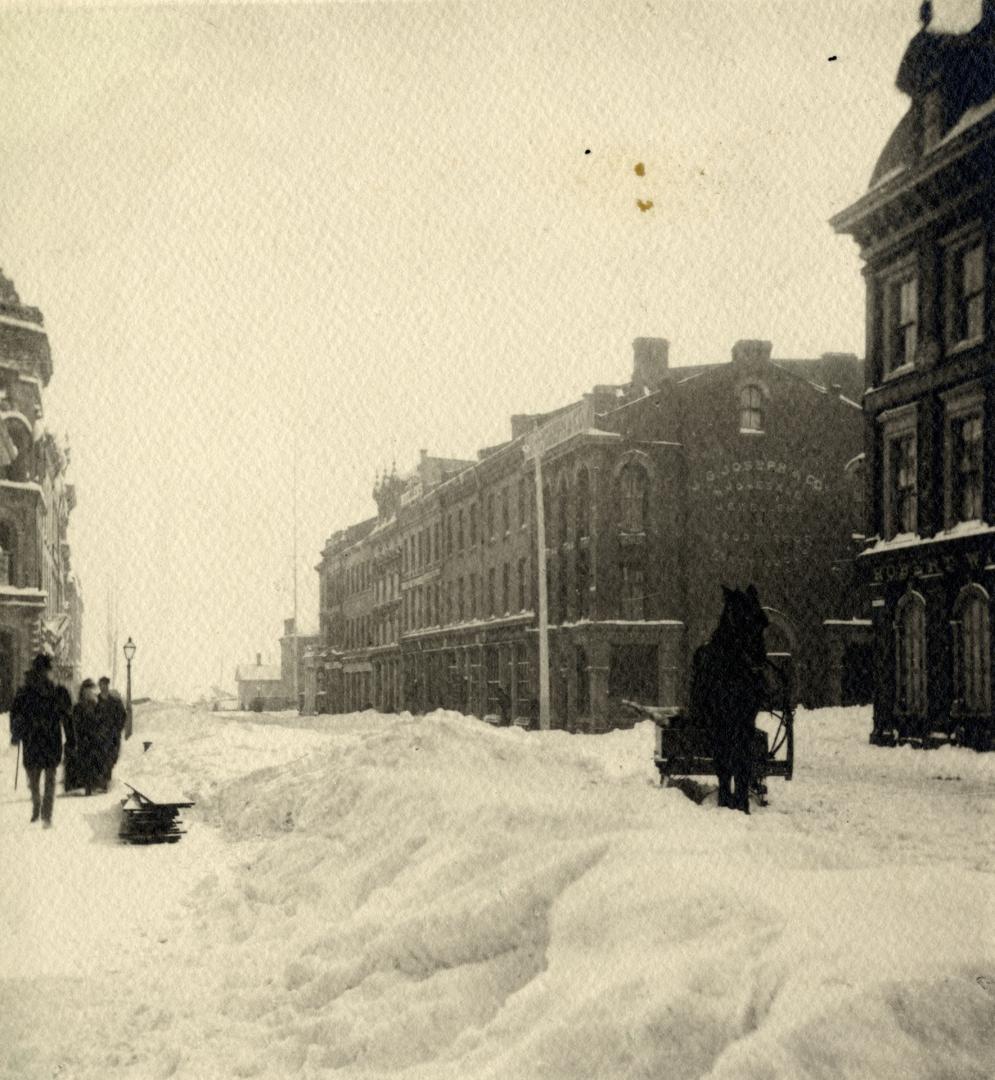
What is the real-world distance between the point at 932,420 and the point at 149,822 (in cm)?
1285

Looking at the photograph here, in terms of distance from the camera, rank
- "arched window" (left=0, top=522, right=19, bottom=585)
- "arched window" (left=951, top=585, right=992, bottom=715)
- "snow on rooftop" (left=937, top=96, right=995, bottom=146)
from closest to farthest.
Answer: "snow on rooftop" (left=937, top=96, right=995, bottom=146)
"arched window" (left=0, top=522, right=19, bottom=585)
"arched window" (left=951, top=585, right=992, bottom=715)

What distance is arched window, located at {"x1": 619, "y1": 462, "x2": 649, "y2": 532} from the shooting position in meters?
13.9

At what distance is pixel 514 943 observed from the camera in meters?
6.22

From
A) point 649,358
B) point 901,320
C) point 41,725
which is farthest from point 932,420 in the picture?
point 41,725

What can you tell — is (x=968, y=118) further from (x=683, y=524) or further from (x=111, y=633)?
(x=111, y=633)

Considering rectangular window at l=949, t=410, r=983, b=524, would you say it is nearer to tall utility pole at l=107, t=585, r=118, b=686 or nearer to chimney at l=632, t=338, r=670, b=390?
chimney at l=632, t=338, r=670, b=390

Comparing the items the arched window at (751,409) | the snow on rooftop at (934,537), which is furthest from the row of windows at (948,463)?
the arched window at (751,409)

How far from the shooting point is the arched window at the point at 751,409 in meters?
10.1

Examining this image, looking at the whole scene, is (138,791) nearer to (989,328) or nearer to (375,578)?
(989,328)

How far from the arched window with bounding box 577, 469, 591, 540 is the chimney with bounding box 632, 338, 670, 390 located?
10249 millimetres

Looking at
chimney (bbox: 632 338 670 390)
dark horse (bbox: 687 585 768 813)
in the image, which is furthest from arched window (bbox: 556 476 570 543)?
dark horse (bbox: 687 585 768 813)

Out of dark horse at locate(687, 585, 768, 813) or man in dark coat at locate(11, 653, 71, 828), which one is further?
man in dark coat at locate(11, 653, 71, 828)

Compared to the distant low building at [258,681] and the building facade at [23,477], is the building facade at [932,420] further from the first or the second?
the distant low building at [258,681]

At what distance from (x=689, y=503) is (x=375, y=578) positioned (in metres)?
55.6
